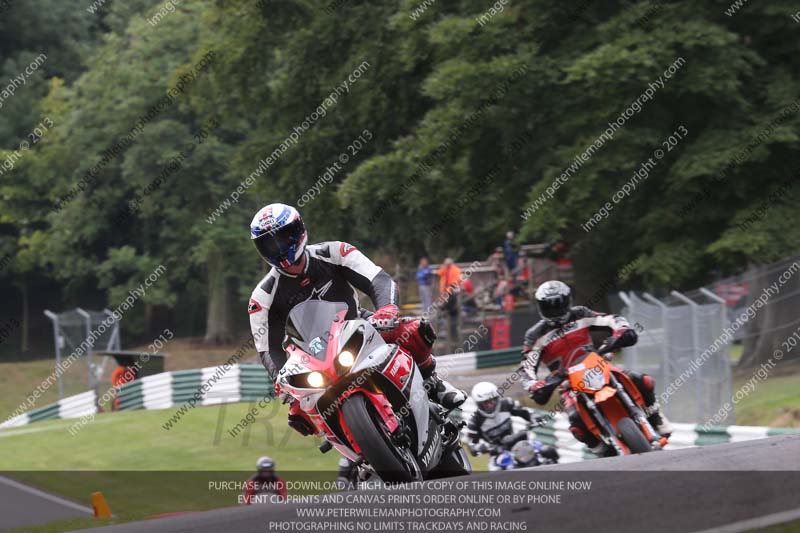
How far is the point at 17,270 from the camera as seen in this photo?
46094 mm

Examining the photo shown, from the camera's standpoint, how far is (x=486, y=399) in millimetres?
Result: 12086

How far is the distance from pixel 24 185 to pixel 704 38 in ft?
109

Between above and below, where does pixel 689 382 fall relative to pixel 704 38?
below

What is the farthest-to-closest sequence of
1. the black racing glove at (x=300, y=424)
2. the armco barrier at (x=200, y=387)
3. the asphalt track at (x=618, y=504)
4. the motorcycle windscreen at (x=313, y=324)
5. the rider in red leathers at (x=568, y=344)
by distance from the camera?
the armco barrier at (x=200, y=387) → the rider in red leathers at (x=568, y=344) → the black racing glove at (x=300, y=424) → the motorcycle windscreen at (x=313, y=324) → the asphalt track at (x=618, y=504)

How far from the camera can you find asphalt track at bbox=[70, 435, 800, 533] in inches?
185

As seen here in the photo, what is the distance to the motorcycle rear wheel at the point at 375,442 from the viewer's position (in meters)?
6.98

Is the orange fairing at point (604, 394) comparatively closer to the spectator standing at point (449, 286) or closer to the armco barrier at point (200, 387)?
the armco barrier at point (200, 387)

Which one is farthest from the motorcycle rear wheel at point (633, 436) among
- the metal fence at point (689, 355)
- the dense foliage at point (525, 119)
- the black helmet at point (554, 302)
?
the dense foliage at point (525, 119)

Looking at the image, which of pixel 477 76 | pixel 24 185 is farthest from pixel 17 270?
pixel 477 76

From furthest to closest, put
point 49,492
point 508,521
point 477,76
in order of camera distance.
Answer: point 477,76, point 49,492, point 508,521

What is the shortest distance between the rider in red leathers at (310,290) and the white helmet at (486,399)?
13.2ft

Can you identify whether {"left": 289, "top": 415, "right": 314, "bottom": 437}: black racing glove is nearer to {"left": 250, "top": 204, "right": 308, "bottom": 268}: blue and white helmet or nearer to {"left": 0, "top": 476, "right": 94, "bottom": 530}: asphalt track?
{"left": 250, "top": 204, "right": 308, "bottom": 268}: blue and white helmet

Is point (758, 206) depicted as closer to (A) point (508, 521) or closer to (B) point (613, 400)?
(B) point (613, 400)

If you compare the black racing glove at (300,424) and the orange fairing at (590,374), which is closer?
the black racing glove at (300,424)
